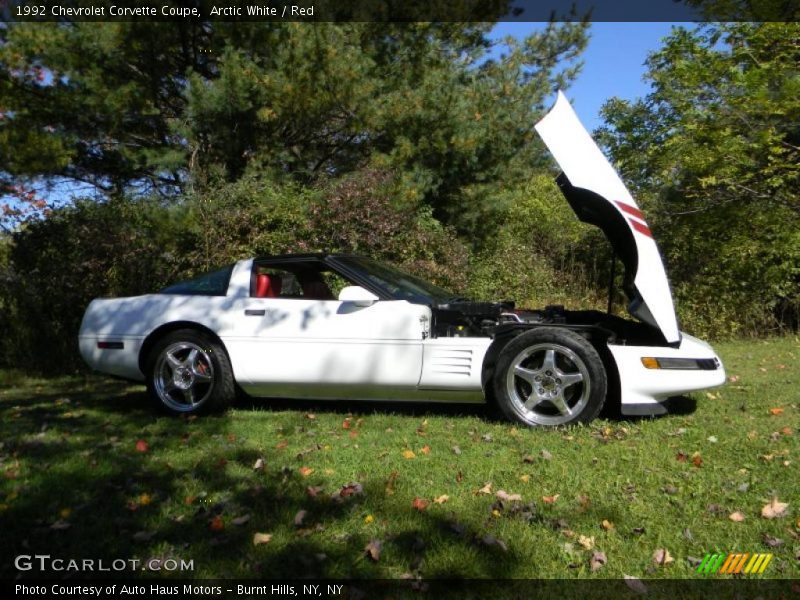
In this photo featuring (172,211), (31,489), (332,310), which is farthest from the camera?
(172,211)

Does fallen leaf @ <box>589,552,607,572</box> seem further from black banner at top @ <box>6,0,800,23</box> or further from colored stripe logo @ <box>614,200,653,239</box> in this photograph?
black banner at top @ <box>6,0,800,23</box>

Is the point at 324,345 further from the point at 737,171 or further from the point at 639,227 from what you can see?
the point at 737,171

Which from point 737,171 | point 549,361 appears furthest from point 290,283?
point 737,171

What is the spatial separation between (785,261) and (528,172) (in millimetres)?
6502

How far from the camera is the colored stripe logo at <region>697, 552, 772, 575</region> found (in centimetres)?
261

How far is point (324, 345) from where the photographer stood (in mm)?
5086

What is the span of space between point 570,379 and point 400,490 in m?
1.74

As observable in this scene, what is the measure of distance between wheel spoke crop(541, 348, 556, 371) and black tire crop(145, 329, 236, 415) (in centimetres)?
241

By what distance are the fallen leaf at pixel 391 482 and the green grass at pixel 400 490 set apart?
10 mm

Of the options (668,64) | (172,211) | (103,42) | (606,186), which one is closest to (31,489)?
(606,186)

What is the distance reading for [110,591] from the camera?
2.52m

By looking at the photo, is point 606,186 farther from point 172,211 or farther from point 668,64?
→ point 668,64

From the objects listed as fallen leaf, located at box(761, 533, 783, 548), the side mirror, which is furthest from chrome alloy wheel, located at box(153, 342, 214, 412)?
fallen leaf, located at box(761, 533, 783, 548)

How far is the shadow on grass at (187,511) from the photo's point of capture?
2713 mm
